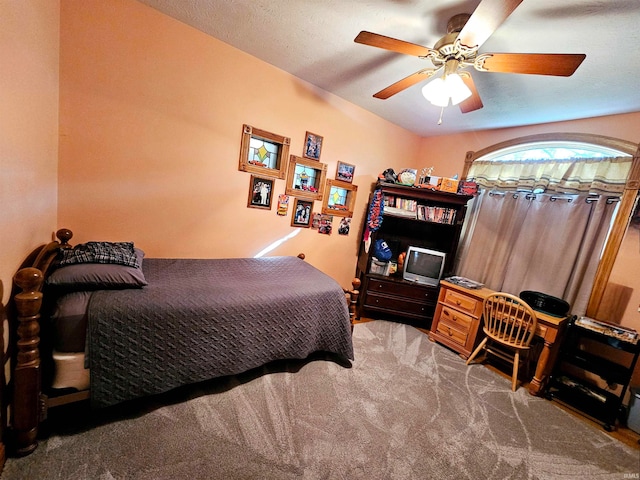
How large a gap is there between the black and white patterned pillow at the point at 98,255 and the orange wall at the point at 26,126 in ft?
0.52

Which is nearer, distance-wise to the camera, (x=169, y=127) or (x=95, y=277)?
(x=95, y=277)

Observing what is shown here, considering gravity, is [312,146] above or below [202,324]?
above

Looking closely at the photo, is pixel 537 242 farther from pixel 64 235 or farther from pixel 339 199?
pixel 64 235

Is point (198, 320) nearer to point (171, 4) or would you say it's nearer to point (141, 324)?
point (141, 324)

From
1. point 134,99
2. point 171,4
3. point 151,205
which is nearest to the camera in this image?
point 171,4

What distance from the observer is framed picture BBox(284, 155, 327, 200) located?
267cm

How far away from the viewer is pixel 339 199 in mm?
3139

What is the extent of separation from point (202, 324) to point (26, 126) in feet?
4.41

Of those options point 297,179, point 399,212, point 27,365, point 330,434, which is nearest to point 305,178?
point 297,179

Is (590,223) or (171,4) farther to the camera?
(590,223)

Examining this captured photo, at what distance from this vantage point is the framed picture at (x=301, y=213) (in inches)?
110

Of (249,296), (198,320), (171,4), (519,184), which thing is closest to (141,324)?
(198,320)

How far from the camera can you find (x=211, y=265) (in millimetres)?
2133

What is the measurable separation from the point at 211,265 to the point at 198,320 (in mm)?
774
